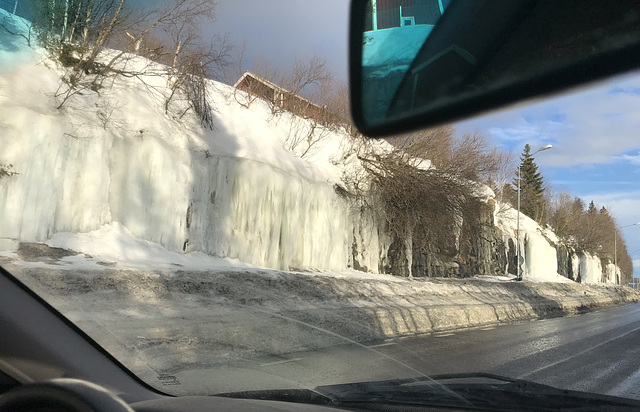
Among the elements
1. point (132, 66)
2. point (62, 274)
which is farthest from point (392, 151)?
point (62, 274)

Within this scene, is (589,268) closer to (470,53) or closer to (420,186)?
(420,186)

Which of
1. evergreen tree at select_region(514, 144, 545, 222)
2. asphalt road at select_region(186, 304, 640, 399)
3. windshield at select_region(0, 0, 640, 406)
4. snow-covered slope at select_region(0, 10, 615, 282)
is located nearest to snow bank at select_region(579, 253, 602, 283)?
evergreen tree at select_region(514, 144, 545, 222)

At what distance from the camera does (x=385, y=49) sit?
Answer: 5223mm

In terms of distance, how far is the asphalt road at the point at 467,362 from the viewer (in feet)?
15.5

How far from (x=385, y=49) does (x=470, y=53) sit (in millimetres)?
1051

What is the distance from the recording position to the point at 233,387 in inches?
145

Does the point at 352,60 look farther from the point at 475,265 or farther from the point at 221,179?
the point at 475,265

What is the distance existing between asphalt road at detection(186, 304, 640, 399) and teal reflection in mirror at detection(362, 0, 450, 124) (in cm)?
271

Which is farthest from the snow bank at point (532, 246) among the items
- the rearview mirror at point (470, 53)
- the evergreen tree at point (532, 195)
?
the rearview mirror at point (470, 53)

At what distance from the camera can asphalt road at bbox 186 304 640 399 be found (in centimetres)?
473

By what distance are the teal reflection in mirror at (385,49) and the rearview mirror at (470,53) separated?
10 mm

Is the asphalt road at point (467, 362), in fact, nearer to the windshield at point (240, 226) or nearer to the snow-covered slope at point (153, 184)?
the windshield at point (240, 226)

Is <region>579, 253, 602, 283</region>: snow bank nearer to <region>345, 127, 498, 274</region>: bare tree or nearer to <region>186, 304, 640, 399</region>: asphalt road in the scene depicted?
<region>345, 127, 498, 274</region>: bare tree

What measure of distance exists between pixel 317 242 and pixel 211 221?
5.12 meters
